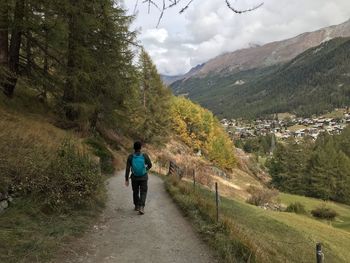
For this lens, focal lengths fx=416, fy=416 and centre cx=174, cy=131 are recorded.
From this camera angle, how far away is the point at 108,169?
23609 mm

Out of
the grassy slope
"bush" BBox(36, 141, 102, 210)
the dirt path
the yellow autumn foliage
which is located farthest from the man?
the yellow autumn foliage

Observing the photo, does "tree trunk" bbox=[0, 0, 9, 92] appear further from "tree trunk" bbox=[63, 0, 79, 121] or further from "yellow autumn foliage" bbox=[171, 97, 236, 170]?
"yellow autumn foliage" bbox=[171, 97, 236, 170]

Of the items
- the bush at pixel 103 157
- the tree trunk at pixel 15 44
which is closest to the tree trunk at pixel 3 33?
the tree trunk at pixel 15 44

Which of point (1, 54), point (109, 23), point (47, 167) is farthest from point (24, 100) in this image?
point (47, 167)

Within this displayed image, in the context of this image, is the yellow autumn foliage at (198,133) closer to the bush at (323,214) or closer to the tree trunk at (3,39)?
the bush at (323,214)

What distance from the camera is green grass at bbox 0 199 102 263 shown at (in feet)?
24.4

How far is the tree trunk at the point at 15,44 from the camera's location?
17.1 metres

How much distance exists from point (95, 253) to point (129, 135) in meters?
41.3

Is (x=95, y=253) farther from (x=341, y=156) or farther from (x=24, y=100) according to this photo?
(x=341, y=156)

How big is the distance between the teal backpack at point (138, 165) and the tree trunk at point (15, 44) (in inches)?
286

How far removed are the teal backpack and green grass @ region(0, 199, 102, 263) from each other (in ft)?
7.42

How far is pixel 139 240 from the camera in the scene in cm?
982

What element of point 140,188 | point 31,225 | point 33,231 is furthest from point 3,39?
point 33,231

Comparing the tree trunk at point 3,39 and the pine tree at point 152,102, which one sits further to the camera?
the pine tree at point 152,102
